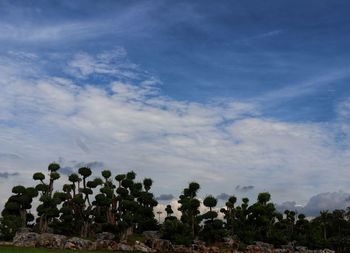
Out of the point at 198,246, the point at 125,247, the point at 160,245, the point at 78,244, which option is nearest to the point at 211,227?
the point at 198,246

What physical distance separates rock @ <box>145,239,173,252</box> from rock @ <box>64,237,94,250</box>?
733cm

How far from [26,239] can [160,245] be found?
597 inches

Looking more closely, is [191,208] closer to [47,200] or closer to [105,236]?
[105,236]

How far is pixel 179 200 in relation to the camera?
63.3m

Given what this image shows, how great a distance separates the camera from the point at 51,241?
51.4 m

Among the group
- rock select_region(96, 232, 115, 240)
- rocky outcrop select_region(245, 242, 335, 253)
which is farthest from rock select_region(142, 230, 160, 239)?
rocky outcrop select_region(245, 242, 335, 253)

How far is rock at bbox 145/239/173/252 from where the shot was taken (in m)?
55.4

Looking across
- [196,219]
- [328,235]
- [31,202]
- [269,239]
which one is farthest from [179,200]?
[328,235]

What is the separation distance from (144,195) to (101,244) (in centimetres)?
973

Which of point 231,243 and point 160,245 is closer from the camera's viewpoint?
point 160,245

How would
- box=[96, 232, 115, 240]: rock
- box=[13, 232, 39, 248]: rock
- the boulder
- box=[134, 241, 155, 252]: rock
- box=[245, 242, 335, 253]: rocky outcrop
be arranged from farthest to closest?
box=[245, 242, 335, 253]: rocky outcrop
the boulder
box=[96, 232, 115, 240]: rock
box=[134, 241, 155, 252]: rock
box=[13, 232, 39, 248]: rock

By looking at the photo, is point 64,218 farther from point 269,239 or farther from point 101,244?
point 269,239

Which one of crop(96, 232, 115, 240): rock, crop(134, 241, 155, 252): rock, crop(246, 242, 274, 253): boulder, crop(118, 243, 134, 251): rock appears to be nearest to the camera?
crop(118, 243, 134, 251): rock

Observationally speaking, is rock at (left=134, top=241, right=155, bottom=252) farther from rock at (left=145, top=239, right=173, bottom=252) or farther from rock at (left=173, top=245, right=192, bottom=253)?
rock at (left=173, top=245, right=192, bottom=253)
